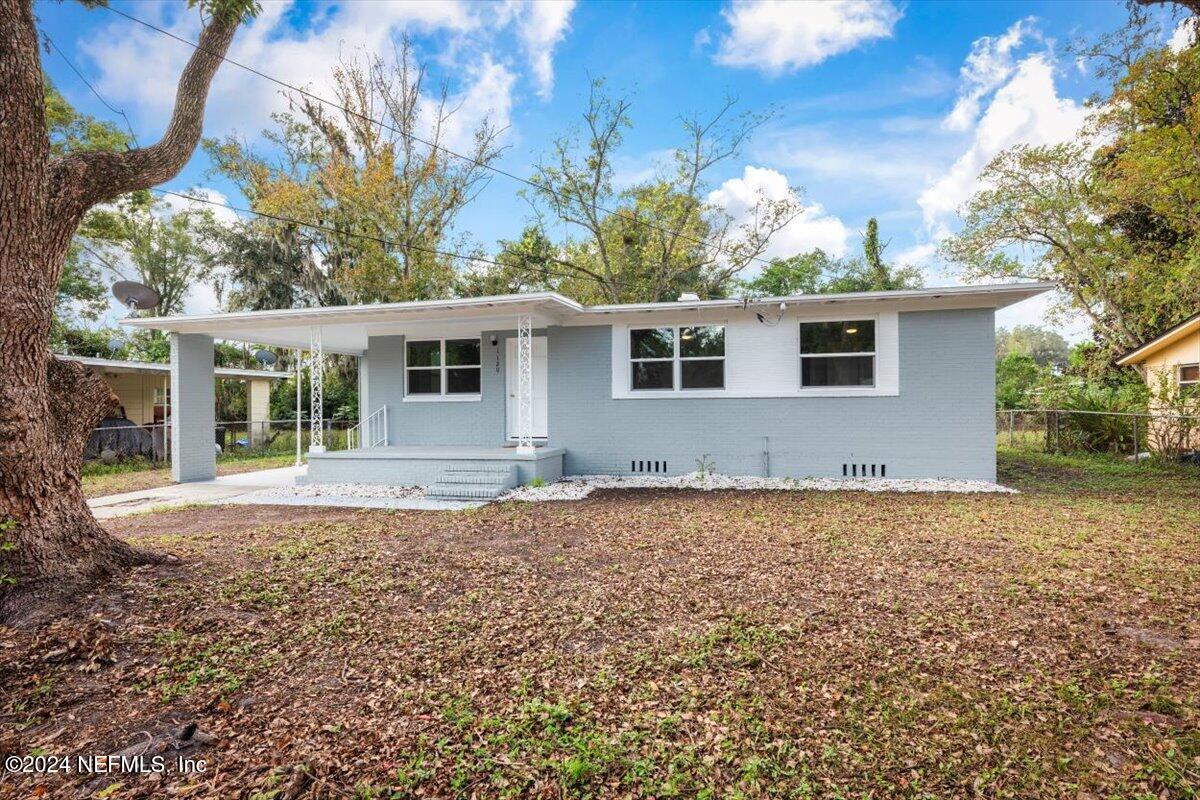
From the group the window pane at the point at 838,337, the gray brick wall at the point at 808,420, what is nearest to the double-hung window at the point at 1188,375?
the gray brick wall at the point at 808,420

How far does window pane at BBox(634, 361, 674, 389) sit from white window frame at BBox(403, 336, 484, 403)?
3.06m

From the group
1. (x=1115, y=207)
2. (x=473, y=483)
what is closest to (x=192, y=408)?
(x=473, y=483)

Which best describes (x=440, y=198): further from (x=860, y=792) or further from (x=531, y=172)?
(x=860, y=792)

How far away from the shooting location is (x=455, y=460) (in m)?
9.34

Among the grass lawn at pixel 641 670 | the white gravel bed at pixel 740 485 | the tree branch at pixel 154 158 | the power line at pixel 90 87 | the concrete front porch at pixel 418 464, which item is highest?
the power line at pixel 90 87

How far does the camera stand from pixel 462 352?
11.1m

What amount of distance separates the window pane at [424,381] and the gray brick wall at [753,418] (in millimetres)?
225

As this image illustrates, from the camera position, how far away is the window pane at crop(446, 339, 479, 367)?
11.1 m

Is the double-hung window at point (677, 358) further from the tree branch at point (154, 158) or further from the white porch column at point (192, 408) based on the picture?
the white porch column at point (192, 408)

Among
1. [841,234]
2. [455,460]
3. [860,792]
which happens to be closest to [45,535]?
[860,792]

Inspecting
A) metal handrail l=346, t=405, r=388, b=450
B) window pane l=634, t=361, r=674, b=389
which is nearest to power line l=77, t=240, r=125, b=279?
metal handrail l=346, t=405, r=388, b=450

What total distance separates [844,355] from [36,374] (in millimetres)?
9715

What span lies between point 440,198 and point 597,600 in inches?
672

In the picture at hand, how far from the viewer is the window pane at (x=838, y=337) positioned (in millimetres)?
9375
